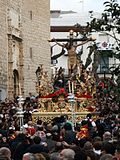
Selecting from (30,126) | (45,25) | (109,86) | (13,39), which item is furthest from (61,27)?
(109,86)

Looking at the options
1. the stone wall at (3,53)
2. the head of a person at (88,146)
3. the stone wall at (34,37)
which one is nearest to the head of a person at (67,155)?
the head of a person at (88,146)

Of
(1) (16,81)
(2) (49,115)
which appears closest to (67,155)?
(2) (49,115)

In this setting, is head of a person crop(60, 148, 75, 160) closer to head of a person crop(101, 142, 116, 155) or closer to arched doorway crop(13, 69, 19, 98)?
head of a person crop(101, 142, 116, 155)

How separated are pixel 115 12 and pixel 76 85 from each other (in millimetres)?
16150

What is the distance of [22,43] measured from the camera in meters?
46.0

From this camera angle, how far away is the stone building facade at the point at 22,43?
1638 inches

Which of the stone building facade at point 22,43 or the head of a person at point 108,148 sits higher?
the stone building facade at point 22,43

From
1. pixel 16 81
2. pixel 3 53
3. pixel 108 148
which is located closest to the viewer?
pixel 108 148

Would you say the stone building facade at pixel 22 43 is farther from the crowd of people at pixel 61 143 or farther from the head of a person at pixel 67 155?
the head of a person at pixel 67 155

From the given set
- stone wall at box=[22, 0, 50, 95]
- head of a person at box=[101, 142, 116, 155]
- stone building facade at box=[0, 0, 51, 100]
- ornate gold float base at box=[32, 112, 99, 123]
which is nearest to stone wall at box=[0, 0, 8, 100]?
stone building facade at box=[0, 0, 51, 100]

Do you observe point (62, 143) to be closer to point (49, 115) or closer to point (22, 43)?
point (49, 115)

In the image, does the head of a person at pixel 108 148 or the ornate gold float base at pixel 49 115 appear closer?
the head of a person at pixel 108 148

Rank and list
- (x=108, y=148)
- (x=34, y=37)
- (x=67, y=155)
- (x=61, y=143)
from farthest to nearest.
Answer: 1. (x=34, y=37)
2. (x=61, y=143)
3. (x=108, y=148)
4. (x=67, y=155)

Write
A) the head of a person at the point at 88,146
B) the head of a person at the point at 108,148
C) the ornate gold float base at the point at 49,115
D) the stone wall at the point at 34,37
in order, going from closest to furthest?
the head of a person at the point at 108,148, the head of a person at the point at 88,146, the ornate gold float base at the point at 49,115, the stone wall at the point at 34,37
